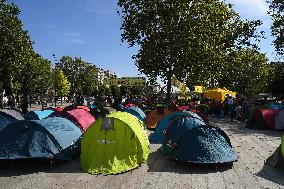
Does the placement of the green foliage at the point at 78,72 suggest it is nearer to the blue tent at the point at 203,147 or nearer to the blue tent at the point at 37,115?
the blue tent at the point at 37,115

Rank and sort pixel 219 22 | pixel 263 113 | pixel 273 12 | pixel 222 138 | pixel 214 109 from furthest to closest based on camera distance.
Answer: pixel 273 12
pixel 219 22
pixel 214 109
pixel 263 113
pixel 222 138

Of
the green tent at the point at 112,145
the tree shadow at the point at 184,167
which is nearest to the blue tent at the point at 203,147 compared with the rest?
the tree shadow at the point at 184,167

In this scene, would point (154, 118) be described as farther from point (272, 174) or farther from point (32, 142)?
point (272, 174)

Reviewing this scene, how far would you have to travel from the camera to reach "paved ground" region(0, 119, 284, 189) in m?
9.58

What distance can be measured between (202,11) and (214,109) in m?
8.67

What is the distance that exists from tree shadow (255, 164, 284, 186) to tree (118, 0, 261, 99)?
2221 cm

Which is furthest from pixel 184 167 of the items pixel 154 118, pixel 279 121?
pixel 279 121

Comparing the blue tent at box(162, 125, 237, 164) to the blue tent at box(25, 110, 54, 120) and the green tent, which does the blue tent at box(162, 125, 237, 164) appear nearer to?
the green tent

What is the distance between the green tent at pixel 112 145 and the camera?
1116cm

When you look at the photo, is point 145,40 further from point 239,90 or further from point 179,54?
point 239,90

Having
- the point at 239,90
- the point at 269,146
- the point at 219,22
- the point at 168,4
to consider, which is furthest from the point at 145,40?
the point at 239,90

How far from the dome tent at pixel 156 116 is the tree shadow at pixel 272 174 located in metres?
9.95

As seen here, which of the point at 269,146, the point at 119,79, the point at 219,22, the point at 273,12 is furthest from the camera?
the point at 119,79

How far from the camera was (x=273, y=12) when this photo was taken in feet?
136
